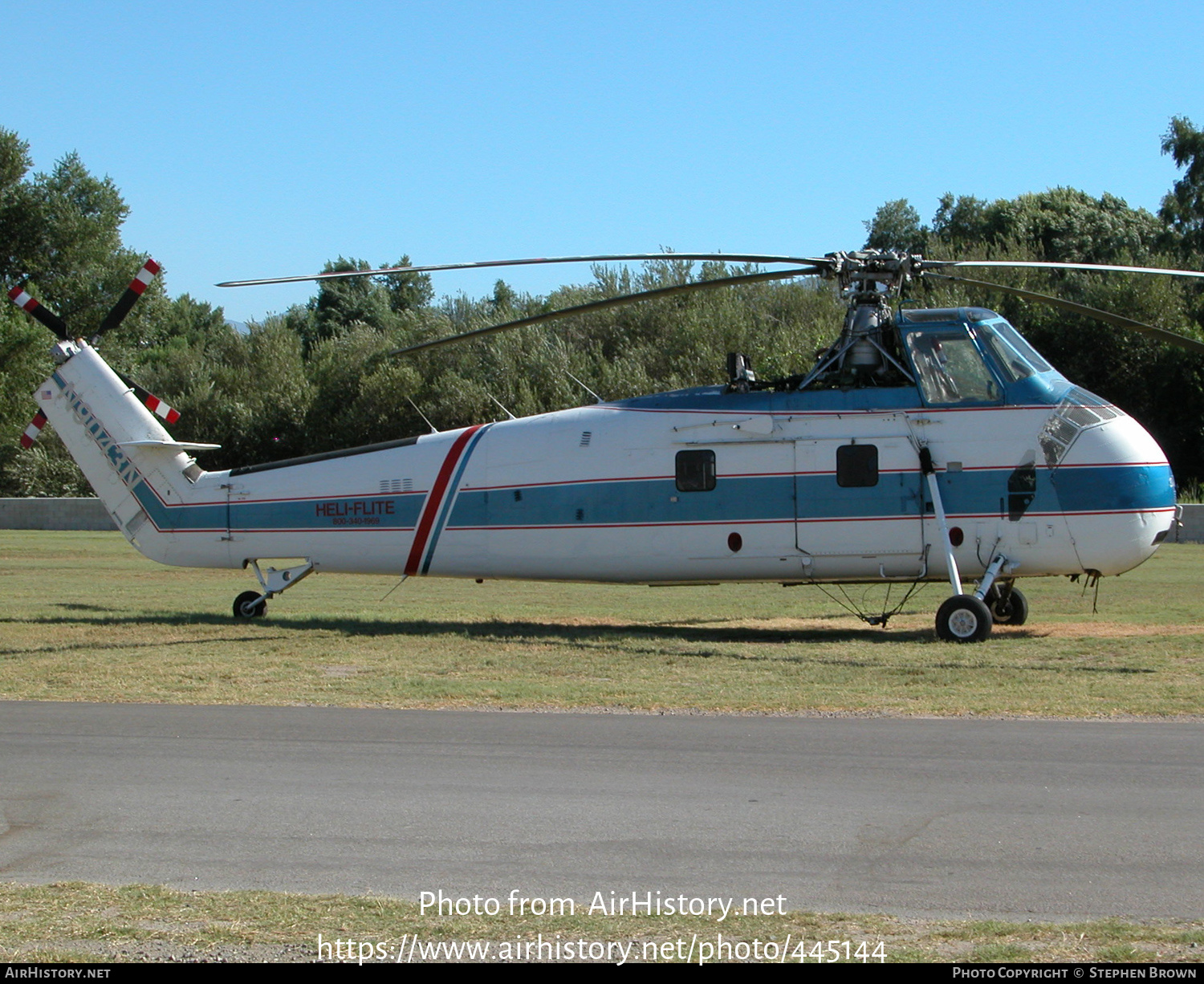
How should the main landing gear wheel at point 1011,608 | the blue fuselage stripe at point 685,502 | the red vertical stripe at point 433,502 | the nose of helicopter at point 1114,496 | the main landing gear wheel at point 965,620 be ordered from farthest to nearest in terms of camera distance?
the red vertical stripe at point 433,502 < the main landing gear wheel at point 1011,608 < the blue fuselage stripe at point 685,502 < the nose of helicopter at point 1114,496 < the main landing gear wheel at point 965,620

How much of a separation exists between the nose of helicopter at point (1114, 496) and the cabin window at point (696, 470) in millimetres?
4267

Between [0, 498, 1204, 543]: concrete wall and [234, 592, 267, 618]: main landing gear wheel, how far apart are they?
2803cm

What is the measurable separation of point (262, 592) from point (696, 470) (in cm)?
699

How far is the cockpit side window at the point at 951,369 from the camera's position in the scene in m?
15.0

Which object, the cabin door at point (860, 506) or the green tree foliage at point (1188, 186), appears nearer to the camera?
the cabin door at point (860, 506)

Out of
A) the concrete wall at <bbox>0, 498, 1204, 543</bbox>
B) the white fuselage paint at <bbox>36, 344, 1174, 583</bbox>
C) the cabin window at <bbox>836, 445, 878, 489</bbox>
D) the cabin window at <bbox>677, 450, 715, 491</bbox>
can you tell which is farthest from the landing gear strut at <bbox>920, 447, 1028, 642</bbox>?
the concrete wall at <bbox>0, 498, 1204, 543</bbox>

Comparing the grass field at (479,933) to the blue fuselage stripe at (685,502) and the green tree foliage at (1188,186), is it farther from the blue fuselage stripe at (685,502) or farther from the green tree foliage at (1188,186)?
the green tree foliage at (1188,186)

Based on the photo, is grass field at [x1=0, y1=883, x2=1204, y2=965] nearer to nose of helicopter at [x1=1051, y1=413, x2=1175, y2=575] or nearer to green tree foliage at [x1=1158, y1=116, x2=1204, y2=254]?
nose of helicopter at [x1=1051, y1=413, x2=1175, y2=575]

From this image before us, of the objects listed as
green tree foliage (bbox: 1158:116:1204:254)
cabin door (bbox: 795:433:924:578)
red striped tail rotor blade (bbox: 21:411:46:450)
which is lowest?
cabin door (bbox: 795:433:924:578)

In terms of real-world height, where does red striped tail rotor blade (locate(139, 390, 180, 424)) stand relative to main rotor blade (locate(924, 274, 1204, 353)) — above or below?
below

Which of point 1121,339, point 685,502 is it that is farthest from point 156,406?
point 1121,339

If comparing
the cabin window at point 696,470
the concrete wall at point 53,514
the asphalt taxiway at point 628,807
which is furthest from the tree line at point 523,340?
the asphalt taxiway at point 628,807

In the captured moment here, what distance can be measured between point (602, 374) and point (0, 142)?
120ft

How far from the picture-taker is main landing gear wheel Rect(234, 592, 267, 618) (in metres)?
17.8
